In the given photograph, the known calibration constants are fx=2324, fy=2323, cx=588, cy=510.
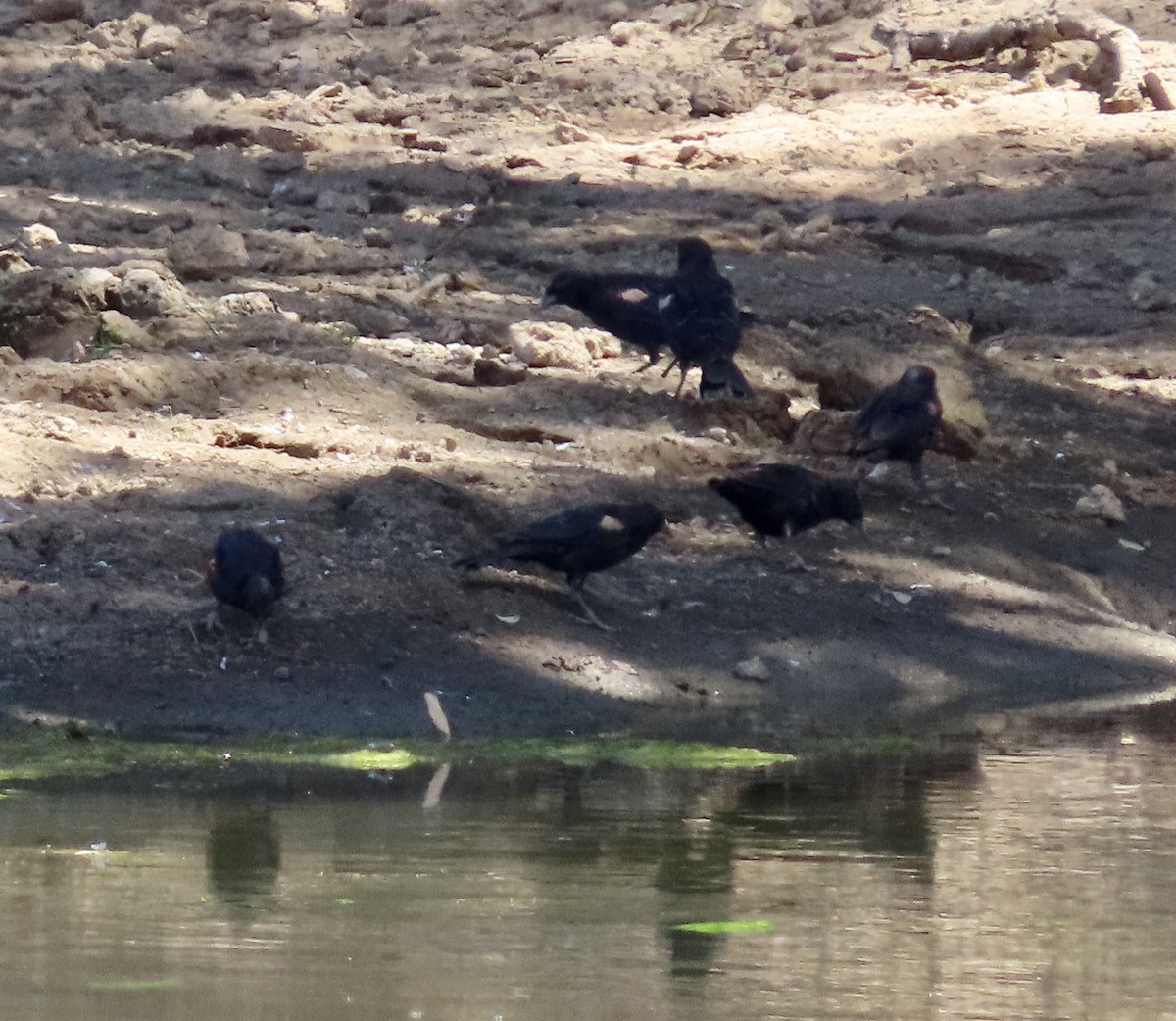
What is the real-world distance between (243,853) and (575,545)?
325 cm

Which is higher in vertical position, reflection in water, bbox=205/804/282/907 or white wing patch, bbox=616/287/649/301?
reflection in water, bbox=205/804/282/907

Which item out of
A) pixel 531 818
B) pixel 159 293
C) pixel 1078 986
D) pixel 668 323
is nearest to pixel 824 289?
pixel 668 323

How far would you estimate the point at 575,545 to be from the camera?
8727 millimetres

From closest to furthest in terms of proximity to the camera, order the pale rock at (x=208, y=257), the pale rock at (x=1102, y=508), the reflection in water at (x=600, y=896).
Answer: the reflection in water at (x=600, y=896), the pale rock at (x=1102, y=508), the pale rock at (x=208, y=257)

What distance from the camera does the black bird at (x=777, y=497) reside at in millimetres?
9883

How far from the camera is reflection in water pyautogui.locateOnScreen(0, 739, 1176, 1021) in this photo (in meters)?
4.34

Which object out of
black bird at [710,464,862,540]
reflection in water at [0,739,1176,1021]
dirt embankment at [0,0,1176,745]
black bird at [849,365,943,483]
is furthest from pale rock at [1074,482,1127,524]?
reflection in water at [0,739,1176,1021]

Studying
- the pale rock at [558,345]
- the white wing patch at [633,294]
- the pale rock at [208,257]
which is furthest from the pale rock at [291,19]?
the white wing patch at [633,294]

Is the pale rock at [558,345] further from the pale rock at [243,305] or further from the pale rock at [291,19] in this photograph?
the pale rock at [291,19]

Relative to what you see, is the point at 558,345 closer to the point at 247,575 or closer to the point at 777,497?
the point at 777,497

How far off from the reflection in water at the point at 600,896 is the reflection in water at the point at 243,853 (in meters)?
0.01

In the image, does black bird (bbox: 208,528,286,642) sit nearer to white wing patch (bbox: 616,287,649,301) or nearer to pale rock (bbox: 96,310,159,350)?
pale rock (bbox: 96,310,159,350)

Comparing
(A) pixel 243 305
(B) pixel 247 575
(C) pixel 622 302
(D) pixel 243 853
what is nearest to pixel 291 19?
(A) pixel 243 305

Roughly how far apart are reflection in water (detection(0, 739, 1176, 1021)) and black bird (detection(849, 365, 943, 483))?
12.9 ft
